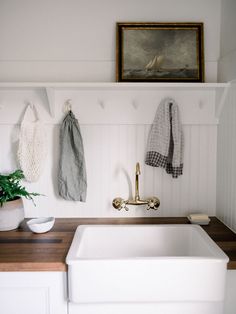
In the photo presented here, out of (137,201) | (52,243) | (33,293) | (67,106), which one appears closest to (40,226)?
(52,243)

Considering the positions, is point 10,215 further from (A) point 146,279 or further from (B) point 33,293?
(A) point 146,279

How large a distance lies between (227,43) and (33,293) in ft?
4.96

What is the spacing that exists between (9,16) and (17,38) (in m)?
0.13

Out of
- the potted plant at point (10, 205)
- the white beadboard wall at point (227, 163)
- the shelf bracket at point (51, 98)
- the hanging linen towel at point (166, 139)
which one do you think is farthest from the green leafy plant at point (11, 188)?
the white beadboard wall at point (227, 163)

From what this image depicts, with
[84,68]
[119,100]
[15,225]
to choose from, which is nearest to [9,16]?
[84,68]

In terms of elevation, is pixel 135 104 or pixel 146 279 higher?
pixel 135 104

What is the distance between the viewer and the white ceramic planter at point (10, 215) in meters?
1.60

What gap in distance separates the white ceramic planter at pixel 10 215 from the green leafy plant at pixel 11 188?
0.10ft

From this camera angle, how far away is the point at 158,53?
176cm

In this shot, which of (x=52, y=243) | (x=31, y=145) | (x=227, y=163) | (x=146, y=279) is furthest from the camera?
(x=31, y=145)

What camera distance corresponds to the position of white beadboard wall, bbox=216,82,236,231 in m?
1.60

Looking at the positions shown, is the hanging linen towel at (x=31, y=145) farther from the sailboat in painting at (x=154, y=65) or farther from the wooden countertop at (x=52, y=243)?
the sailboat in painting at (x=154, y=65)

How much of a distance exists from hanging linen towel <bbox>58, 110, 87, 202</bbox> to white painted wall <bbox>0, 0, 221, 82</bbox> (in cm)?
28

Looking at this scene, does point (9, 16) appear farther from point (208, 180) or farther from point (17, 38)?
point (208, 180)
